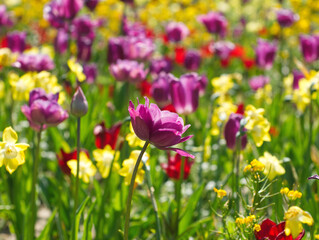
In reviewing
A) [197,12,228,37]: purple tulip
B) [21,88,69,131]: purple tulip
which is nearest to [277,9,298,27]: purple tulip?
[197,12,228,37]: purple tulip

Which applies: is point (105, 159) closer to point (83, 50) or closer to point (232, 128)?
point (232, 128)

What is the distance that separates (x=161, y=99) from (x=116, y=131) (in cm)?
49

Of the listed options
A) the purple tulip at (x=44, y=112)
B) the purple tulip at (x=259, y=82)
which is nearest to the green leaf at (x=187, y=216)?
the purple tulip at (x=44, y=112)

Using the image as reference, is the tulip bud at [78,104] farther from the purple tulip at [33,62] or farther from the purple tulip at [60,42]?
the purple tulip at [60,42]

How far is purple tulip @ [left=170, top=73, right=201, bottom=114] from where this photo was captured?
1.98 metres

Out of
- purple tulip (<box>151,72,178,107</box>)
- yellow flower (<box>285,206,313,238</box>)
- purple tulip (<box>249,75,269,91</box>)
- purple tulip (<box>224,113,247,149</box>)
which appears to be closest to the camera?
yellow flower (<box>285,206,313,238</box>)

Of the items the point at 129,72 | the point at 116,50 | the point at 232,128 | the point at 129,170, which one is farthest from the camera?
the point at 116,50

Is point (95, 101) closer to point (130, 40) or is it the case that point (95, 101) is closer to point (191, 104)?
point (130, 40)

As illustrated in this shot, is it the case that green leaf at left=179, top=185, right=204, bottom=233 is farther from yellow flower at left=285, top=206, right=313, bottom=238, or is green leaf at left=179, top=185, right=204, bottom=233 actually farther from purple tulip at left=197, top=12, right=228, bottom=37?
purple tulip at left=197, top=12, right=228, bottom=37

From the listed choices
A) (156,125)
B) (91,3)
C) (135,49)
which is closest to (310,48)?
(135,49)

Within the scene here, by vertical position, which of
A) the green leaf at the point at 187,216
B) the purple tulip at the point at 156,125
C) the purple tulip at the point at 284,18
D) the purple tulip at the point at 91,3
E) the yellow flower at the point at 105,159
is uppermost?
the purple tulip at the point at 91,3

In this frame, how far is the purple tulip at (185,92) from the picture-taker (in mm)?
1978

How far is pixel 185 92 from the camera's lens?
78.6 inches

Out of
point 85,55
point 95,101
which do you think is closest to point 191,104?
point 95,101
